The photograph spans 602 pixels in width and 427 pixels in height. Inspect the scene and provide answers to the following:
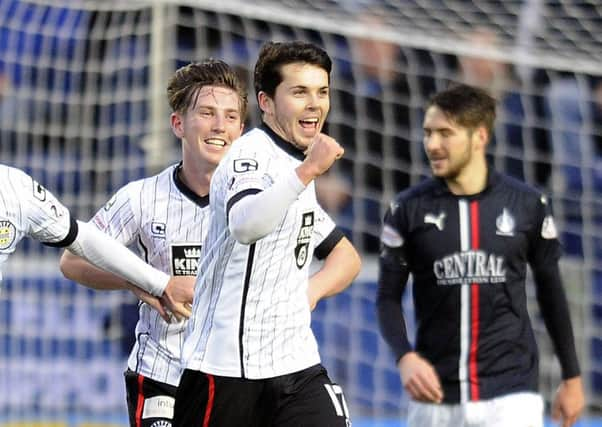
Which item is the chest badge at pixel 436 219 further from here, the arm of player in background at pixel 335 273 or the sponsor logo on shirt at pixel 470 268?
the arm of player in background at pixel 335 273

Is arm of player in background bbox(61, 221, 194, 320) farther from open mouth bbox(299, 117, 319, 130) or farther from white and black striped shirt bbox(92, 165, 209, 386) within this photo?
open mouth bbox(299, 117, 319, 130)

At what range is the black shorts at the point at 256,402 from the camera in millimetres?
4188

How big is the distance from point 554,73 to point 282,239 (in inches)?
205

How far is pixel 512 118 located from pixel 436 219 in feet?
12.1

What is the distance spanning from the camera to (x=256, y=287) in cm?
416

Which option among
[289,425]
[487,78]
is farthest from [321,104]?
[487,78]

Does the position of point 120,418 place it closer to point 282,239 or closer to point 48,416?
point 48,416

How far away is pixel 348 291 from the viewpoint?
832 centimetres

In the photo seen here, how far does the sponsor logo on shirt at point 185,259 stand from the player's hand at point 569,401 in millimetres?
1522

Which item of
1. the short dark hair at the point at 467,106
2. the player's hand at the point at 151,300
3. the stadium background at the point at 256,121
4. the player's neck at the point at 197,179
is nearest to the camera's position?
the player's hand at the point at 151,300

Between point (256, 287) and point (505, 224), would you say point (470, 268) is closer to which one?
point (505, 224)

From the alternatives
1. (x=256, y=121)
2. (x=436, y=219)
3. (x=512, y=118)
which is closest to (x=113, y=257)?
(x=436, y=219)

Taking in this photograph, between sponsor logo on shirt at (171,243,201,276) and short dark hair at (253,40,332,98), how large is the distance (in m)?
0.92

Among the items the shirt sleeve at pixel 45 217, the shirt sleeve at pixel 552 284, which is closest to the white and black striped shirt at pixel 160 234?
the shirt sleeve at pixel 45 217
